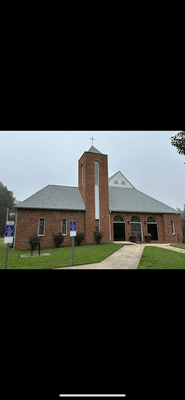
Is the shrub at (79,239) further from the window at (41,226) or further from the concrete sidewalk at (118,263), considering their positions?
the concrete sidewalk at (118,263)

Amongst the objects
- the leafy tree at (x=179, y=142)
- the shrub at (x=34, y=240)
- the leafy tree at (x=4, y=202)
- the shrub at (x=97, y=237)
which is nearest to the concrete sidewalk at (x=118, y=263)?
the leafy tree at (x=179, y=142)

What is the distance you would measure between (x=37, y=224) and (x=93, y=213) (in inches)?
187

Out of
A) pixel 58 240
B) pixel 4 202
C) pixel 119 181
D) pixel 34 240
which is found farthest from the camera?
pixel 4 202

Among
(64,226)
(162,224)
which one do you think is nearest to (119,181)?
(162,224)

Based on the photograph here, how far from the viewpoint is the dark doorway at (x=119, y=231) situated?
675 inches

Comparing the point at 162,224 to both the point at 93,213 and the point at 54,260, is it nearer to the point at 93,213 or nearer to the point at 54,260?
the point at 93,213

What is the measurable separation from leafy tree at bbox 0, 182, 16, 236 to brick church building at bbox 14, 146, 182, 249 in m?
22.1

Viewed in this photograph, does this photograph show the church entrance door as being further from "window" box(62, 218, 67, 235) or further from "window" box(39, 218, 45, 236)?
"window" box(39, 218, 45, 236)

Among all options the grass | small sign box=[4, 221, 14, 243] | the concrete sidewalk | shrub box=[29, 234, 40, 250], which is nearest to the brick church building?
shrub box=[29, 234, 40, 250]

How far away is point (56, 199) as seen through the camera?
16422 millimetres
